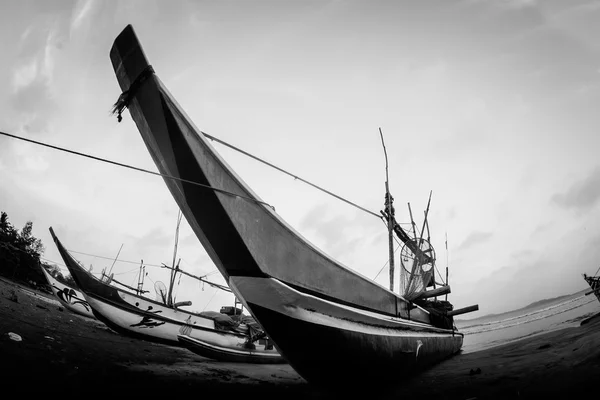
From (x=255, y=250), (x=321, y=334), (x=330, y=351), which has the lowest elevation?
(x=330, y=351)

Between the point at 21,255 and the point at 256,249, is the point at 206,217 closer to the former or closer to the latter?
the point at 256,249

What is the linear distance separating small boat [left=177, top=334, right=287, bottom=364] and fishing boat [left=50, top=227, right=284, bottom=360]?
26 centimetres

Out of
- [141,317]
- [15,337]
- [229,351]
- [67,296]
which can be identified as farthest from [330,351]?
[67,296]

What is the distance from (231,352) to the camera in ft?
41.8

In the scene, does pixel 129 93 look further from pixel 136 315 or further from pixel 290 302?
pixel 136 315

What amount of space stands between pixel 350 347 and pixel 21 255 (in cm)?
4742

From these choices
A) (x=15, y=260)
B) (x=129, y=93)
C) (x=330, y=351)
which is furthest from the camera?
(x=15, y=260)

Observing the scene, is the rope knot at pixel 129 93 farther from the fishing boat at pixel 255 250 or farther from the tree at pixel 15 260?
the tree at pixel 15 260

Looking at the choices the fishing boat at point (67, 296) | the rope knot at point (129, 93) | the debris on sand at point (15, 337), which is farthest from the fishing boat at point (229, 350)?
the rope knot at point (129, 93)

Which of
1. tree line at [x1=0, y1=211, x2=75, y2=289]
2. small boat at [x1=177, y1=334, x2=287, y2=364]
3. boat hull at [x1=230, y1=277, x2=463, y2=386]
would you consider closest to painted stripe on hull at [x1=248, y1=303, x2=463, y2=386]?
boat hull at [x1=230, y1=277, x2=463, y2=386]

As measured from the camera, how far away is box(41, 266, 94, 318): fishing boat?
56.7ft

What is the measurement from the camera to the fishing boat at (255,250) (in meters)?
3.71

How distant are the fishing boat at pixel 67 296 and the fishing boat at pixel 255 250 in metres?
19.7

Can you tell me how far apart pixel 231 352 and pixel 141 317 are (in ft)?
16.0
